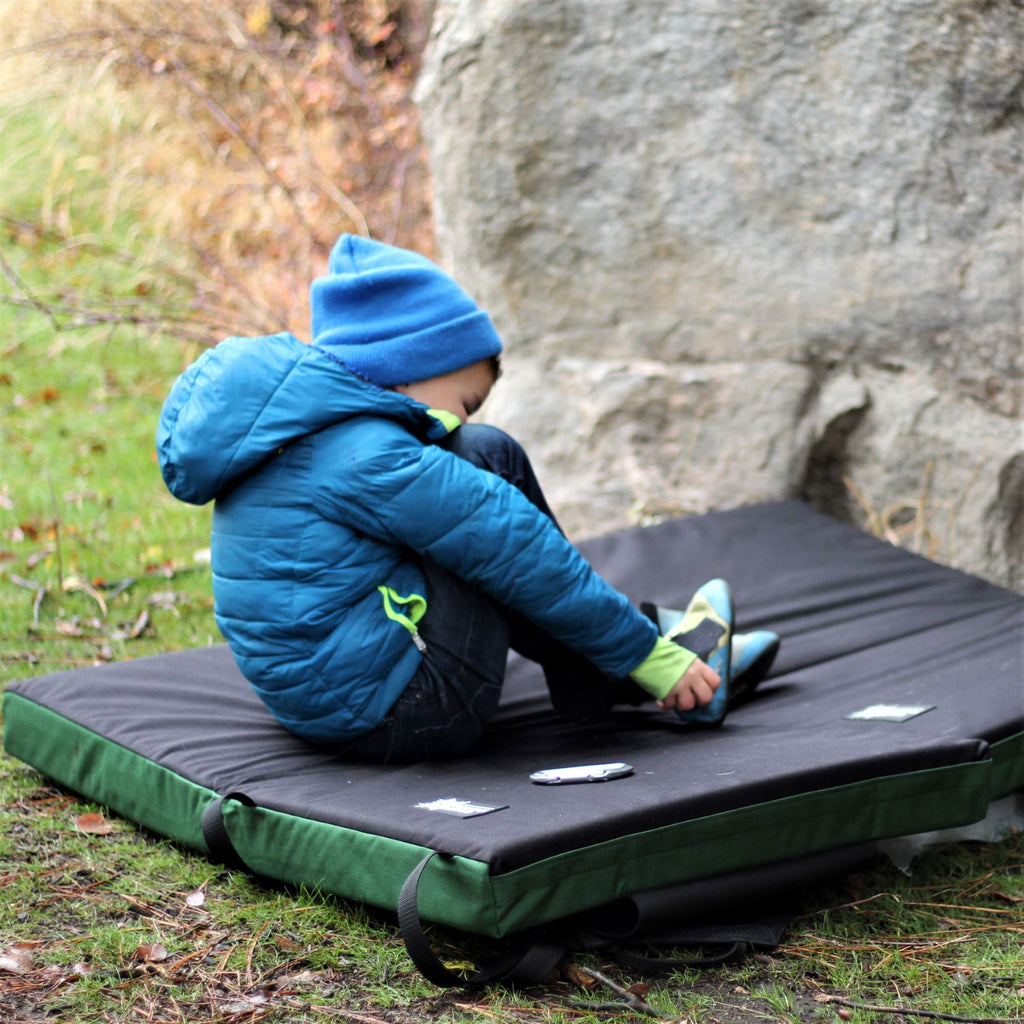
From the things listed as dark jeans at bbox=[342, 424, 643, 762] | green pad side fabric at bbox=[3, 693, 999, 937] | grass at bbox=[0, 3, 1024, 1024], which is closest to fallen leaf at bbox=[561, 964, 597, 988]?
grass at bbox=[0, 3, 1024, 1024]

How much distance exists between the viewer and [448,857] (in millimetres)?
1847

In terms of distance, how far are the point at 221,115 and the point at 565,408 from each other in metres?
2.44

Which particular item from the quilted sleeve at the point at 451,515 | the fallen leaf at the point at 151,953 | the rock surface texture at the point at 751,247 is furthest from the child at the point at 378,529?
the rock surface texture at the point at 751,247

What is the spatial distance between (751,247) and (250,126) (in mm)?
3438

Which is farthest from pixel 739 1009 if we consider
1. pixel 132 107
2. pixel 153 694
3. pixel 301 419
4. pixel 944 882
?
pixel 132 107

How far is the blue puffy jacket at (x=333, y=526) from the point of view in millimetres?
2252

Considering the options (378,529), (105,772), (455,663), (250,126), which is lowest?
(105,772)

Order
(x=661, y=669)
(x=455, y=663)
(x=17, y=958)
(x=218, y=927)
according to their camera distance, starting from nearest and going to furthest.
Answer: (x=17, y=958) → (x=218, y=927) → (x=455, y=663) → (x=661, y=669)

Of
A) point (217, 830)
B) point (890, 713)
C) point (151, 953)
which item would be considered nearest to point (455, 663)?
point (217, 830)

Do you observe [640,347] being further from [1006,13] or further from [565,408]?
[1006,13]

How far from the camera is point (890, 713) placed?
2.68m

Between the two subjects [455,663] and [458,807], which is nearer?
[458,807]

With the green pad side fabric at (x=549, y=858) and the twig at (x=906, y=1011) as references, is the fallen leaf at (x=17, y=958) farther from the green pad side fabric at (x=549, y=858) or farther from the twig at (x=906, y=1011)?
the twig at (x=906, y=1011)

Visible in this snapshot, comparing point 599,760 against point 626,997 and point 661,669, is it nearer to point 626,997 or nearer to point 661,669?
point 661,669
